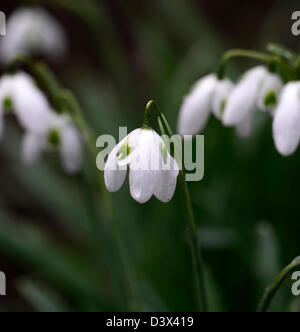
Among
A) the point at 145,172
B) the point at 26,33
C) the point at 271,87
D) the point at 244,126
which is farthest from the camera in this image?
the point at 26,33

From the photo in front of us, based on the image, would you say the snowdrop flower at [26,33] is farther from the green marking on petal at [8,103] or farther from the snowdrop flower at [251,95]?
the snowdrop flower at [251,95]

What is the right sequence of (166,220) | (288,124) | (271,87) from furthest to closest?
(166,220), (271,87), (288,124)

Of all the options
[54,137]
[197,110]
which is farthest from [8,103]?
[197,110]

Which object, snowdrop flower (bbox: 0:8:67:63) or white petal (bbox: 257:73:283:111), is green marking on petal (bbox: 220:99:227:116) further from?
snowdrop flower (bbox: 0:8:67:63)

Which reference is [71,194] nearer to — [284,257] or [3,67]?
[284,257]

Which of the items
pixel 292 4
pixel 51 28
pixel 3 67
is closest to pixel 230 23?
pixel 292 4

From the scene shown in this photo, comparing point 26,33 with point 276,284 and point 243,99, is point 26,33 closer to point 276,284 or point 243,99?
point 243,99
